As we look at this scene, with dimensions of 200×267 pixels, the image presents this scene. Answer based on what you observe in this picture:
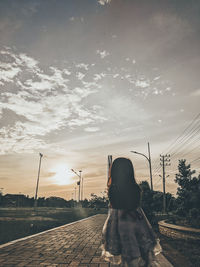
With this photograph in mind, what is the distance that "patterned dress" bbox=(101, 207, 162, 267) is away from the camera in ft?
8.23

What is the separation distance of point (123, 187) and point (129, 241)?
0.72 metres

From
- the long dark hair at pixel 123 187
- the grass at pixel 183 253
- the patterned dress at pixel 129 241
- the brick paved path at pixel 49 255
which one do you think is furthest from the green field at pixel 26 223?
the long dark hair at pixel 123 187

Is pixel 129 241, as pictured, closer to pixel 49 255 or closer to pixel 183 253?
pixel 49 255

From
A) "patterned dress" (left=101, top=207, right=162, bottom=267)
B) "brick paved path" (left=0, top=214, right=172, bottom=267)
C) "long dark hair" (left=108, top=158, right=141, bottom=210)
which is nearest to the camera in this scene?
"patterned dress" (left=101, top=207, right=162, bottom=267)

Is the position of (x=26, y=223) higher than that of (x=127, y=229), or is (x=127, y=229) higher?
(x=127, y=229)

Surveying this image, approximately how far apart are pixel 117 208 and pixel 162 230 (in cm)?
791

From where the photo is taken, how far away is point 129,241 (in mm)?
2521

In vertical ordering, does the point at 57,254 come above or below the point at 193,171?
below

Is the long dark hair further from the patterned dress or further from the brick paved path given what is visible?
the brick paved path

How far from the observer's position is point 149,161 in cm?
2022

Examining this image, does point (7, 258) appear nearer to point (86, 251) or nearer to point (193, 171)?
point (86, 251)

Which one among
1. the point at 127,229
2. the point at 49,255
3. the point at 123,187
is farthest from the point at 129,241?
the point at 49,255

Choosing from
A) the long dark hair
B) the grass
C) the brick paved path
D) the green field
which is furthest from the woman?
the green field

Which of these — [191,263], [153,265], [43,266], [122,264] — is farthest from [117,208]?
[191,263]
